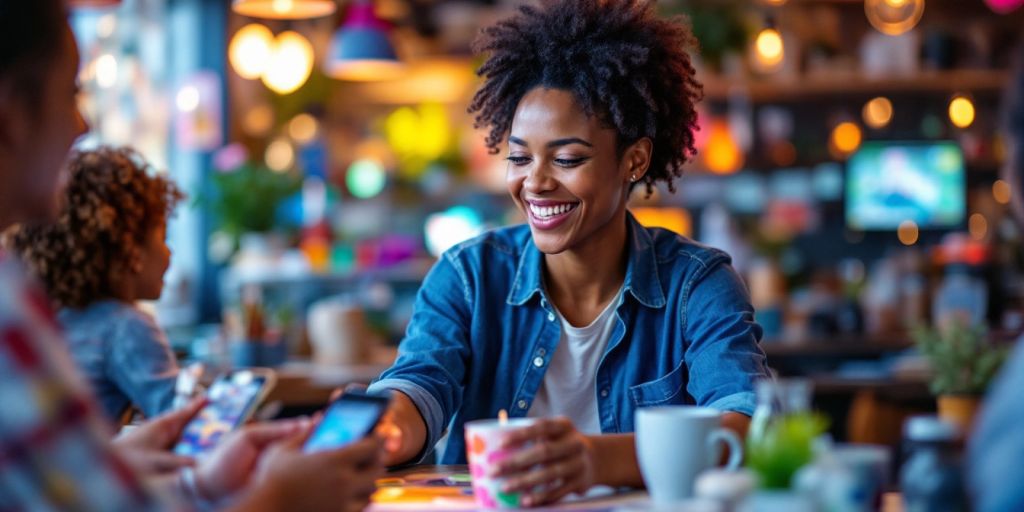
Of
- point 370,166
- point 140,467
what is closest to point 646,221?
point 370,166

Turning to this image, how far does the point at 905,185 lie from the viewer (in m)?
8.18

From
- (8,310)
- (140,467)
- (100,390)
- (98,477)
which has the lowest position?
(100,390)

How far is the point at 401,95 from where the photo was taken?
9.00 metres

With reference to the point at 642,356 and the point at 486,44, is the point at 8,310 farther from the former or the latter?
the point at 486,44

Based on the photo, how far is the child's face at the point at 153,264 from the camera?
9.30 ft

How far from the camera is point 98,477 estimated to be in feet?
3.51

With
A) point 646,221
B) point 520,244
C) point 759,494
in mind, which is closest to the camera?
point 759,494

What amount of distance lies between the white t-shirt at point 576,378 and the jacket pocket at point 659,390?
81 millimetres

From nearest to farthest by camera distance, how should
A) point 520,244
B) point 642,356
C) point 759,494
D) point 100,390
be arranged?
point 759,494
point 642,356
point 520,244
point 100,390

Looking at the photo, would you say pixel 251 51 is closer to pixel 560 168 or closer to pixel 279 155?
pixel 279 155

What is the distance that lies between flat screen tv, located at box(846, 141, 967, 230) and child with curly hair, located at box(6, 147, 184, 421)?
616 cm

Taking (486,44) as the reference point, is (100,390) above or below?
below

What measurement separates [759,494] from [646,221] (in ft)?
22.0

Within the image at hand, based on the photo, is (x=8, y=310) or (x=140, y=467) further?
(x=140, y=467)
